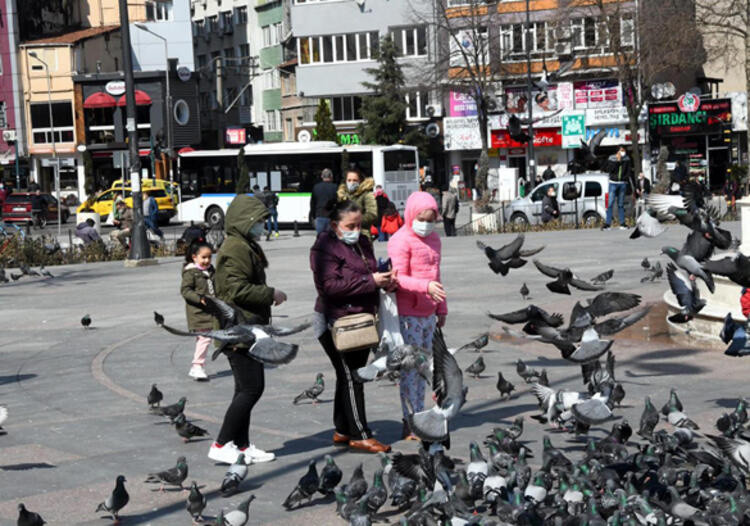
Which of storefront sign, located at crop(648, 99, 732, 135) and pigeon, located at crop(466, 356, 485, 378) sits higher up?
storefront sign, located at crop(648, 99, 732, 135)

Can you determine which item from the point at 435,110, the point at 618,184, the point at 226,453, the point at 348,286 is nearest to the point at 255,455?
the point at 226,453

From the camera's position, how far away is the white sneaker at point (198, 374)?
1095cm

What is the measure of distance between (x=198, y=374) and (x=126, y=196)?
3461cm

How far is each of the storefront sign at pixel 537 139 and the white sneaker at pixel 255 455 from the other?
47681 millimetres

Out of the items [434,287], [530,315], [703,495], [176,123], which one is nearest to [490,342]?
[530,315]

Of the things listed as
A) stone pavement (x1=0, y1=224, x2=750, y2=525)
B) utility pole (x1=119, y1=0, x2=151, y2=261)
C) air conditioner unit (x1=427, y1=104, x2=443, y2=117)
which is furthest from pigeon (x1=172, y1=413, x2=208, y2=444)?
air conditioner unit (x1=427, y1=104, x2=443, y2=117)

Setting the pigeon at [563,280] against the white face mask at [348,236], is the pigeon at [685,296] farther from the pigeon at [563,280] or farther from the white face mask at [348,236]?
the white face mask at [348,236]

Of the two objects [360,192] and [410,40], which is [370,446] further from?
[410,40]

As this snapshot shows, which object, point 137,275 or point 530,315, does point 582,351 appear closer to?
point 530,315

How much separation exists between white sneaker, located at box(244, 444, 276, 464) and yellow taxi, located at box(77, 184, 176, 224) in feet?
124

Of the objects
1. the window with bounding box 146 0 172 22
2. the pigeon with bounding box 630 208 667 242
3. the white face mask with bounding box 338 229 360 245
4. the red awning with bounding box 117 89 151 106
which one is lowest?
the pigeon with bounding box 630 208 667 242

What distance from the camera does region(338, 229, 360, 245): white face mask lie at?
754 cm

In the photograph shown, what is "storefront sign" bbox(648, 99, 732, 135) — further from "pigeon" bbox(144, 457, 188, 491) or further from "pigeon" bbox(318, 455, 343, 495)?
"pigeon" bbox(144, 457, 188, 491)

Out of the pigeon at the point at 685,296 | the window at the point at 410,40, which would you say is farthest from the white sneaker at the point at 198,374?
the window at the point at 410,40
